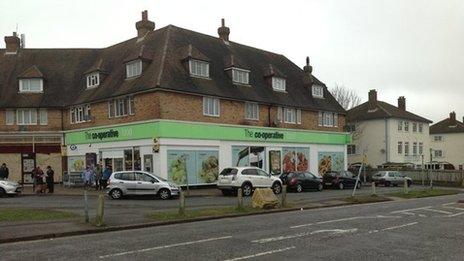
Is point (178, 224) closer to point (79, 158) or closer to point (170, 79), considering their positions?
point (170, 79)

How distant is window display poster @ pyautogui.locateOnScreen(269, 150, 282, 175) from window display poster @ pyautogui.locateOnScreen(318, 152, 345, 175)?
5696mm

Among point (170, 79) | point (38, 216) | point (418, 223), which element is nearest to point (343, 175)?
point (170, 79)

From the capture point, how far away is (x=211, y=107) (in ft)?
117

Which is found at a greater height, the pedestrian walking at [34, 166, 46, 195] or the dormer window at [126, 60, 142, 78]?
the dormer window at [126, 60, 142, 78]

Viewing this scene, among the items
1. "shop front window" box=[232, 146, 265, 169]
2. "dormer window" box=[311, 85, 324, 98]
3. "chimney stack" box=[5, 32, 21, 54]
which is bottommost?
"shop front window" box=[232, 146, 265, 169]

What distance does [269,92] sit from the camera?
4128 centimetres

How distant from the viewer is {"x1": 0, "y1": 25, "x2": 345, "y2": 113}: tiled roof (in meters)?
34.8

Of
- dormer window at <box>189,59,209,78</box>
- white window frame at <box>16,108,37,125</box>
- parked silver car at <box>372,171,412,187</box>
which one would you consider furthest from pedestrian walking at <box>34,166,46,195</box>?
parked silver car at <box>372,171,412,187</box>

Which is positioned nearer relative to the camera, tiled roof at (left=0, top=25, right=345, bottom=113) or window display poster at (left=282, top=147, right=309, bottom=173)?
tiled roof at (left=0, top=25, right=345, bottom=113)

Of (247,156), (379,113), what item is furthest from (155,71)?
(379,113)

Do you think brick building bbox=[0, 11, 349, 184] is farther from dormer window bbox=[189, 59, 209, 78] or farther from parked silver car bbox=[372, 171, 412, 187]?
parked silver car bbox=[372, 171, 412, 187]

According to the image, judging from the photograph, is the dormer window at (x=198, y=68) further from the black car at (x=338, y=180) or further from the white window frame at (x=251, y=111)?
the black car at (x=338, y=180)

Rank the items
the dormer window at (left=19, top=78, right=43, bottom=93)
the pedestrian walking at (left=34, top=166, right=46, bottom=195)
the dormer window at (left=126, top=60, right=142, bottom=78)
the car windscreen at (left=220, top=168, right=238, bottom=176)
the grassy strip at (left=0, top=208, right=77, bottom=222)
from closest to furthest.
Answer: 1. the grassy strip at (left=0, top=208, right=77, bottom=222)
2. the car windscreen at (left=220, top=168, right=238, bottom=176)
3. the pedestrian walking at (left=34, top=166, right=46, bottom=195)
4. the dormer window at (left=126, top=60, right=142, bottom=78)
5. the dormer window at (left=19, top=78, right=43, bottom=93)

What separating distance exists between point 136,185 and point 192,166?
7.57 m
